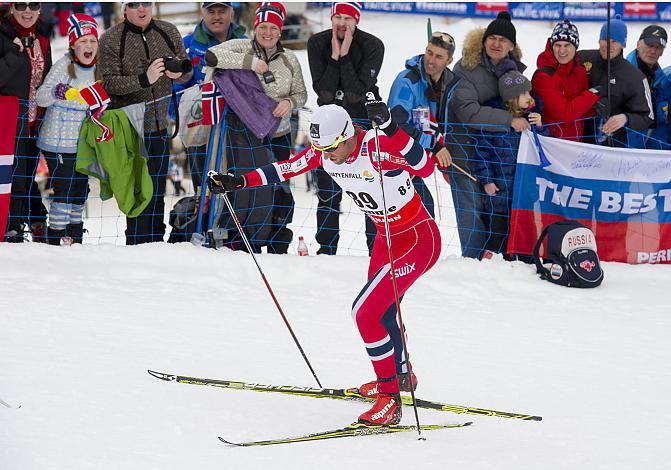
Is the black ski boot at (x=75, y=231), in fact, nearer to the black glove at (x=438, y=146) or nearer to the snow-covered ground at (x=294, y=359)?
the snow-covered ground at (x=294, y=359)

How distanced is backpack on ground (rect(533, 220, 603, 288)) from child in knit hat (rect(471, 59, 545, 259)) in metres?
0.45

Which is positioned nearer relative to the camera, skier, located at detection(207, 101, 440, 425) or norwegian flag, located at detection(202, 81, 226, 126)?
skier, located at detection(207, 101, 440, 425)

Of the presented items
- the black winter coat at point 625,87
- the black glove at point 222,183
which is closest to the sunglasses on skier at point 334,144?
the black glove at point 222,183

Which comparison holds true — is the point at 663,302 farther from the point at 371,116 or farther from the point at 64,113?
the point at 64,113

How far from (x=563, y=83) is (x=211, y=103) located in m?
2.81

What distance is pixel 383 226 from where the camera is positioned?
5.30m

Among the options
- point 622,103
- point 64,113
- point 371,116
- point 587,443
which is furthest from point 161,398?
point 622,103

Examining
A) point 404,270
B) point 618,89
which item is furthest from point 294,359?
point 618,89

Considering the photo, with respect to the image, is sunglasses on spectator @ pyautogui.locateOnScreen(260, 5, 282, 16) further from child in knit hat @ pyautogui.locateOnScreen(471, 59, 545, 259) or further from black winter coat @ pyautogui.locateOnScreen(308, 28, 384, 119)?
child in knit hat @ pyautogui.locateOnScreen(471, 59, 545, 259)

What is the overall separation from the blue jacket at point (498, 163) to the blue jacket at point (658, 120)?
0.82 m

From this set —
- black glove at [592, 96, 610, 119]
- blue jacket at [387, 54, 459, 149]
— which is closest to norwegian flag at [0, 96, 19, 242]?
blue jacket at [387, 54, 459, 149]

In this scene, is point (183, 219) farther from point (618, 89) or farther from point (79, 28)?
point (618, 89)

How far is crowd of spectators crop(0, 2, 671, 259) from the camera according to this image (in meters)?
7.16

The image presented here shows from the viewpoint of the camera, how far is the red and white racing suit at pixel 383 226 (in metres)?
5.05
